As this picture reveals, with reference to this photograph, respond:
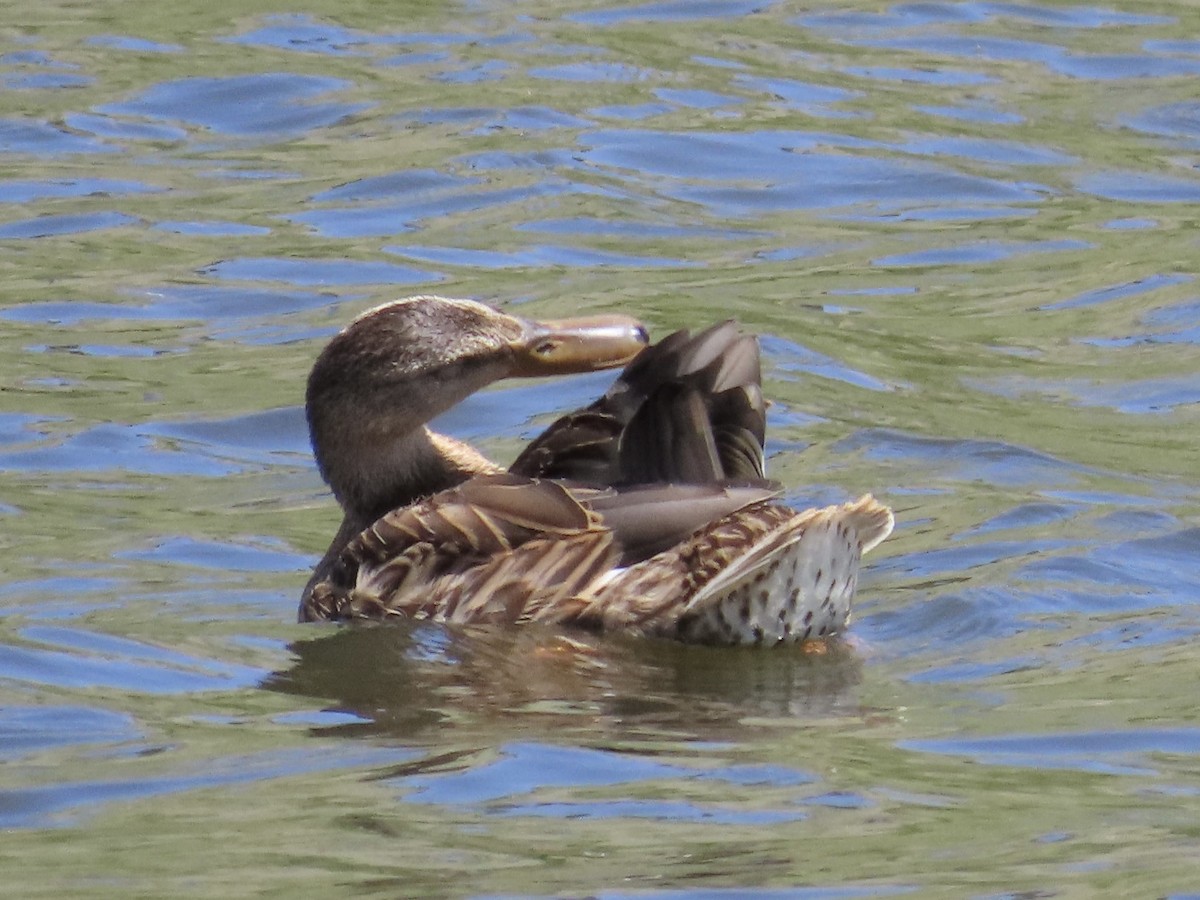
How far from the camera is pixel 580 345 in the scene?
8117mm

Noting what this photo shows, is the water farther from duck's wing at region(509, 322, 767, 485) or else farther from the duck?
duck's wing at region(509, 322, 767, 485)

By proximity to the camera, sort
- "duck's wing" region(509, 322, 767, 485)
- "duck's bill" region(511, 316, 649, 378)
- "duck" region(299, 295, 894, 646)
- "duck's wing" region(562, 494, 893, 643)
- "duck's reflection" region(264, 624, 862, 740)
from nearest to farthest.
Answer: "duck's reflection" region(264, 624, 862, 740)
"duck's wing" region(562, 494, 893, 643)
"duck" region(299, 295, 894, 646)
"duck's wing" region(509, 322, 767, 485)
"duck's bill" region(511, 316, 649, 378)

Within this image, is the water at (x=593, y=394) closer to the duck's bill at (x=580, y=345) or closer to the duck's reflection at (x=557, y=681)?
the duck's reflection at (x=557, y=681)

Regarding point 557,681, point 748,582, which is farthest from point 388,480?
point 748,582

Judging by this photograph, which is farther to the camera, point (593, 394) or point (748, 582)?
point (593, 394)

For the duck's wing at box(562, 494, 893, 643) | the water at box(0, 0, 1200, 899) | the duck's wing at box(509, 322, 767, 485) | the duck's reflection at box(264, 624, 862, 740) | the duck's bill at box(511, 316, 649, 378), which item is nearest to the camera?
the water at box(0, 0, 1200, 899)

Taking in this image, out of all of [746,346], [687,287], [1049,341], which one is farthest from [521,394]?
[746,346]

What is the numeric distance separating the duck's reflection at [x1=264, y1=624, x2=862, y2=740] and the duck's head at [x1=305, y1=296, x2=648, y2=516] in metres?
0.73

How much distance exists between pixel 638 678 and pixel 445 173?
7.11 meters

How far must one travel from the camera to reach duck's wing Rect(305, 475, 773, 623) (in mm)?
7602

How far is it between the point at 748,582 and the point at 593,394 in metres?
3.50

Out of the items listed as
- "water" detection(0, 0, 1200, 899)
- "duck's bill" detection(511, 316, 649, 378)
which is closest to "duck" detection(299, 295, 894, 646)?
"duck's bill" detection(511, 316, 649, 378)

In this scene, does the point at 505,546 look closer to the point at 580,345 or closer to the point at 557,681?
the point at 557,681

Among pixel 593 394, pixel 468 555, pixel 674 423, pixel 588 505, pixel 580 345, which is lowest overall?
pixel 593 394
